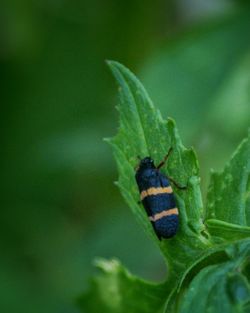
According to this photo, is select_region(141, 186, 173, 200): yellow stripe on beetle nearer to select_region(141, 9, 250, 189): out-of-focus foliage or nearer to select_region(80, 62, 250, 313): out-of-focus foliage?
select_region(80, 62, 250, 313): out-of-focus foliage

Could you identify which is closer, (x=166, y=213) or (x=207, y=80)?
(x=166, y=213)

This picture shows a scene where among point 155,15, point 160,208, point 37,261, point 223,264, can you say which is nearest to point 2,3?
point 155,15

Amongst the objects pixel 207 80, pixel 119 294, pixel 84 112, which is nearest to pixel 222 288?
pixel 119 294

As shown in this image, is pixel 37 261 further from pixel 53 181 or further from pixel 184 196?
pixel 184 196

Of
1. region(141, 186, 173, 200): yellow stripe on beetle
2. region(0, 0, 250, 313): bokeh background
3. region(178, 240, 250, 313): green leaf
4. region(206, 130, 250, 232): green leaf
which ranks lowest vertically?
region(0, 0, 250, 313): bokeh background

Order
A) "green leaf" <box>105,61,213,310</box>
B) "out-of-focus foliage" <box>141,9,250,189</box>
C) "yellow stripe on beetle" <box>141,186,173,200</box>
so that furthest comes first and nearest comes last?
"out-of-focus foliage" <box>141,9,250,189</box> < "yellow stripe on beetle" <box>141,186,173,200</box> < "green leaf" <box>105,61,213,310</box>

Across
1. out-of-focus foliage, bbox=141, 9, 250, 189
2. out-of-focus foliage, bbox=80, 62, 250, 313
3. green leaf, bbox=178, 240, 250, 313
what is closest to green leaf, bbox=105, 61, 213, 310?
out-of-focus foliage, bbox=80, 62, 250, 313

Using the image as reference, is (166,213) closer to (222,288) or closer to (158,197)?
(158,197)

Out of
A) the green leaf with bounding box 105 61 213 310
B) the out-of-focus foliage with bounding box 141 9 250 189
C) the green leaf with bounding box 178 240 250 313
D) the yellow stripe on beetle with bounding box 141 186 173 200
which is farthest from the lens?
the out-of-focus foliage with bounding box 141 9 250 189
